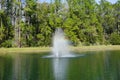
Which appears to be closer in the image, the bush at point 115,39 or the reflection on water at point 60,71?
the reflection on water at point 60,71

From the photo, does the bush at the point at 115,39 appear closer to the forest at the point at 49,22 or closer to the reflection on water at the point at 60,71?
the forest at the point at 49,22

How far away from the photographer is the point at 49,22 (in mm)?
81312

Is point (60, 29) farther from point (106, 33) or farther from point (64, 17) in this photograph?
point (106, 33)

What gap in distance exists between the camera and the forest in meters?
77.2

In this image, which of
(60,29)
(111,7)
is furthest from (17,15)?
(111,7)

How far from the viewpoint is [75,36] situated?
3228 inches

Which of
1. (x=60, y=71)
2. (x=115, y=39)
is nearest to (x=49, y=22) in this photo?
(x=115, y=39)

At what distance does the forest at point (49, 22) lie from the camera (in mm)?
77250

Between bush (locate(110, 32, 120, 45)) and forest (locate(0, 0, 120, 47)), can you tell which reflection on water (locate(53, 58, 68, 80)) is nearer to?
forest (locate(0, 0, 120, 47))

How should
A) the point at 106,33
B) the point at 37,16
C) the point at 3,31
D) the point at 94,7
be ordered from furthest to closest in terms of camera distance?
the point at 106,33 → the point at 94,7 → the point at 37,16 → the point at 3,31

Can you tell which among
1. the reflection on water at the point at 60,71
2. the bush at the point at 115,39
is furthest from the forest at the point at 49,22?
the reflection on water at the point at 60,71

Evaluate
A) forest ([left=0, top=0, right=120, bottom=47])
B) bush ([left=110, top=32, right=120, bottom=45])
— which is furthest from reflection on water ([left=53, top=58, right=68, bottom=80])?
bush ([left=110, top=32, right=120, bottom=45])

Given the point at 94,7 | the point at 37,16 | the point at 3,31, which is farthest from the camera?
the point at 94,7

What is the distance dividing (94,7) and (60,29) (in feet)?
48.9
